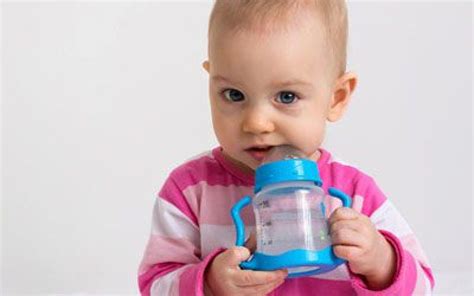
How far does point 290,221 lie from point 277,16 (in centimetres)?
27

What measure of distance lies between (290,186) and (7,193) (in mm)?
1258

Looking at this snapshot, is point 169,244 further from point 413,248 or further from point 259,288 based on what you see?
point 413,248

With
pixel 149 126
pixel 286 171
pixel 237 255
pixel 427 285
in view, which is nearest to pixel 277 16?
pixel 286 171

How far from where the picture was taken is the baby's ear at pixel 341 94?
120cm

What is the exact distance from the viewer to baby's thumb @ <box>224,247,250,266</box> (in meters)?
1.01

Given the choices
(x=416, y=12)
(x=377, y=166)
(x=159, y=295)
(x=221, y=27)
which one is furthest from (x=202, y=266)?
(x=416, y=12)

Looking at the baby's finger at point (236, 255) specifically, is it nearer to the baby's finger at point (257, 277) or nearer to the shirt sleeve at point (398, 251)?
the baby's finger at point (257, 277)

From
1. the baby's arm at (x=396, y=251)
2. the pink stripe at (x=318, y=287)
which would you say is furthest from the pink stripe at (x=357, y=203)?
the pink stripe at (x=318, y=287)

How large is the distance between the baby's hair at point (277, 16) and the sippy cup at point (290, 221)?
0.60ft

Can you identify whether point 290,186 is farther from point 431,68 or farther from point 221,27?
point 431,68

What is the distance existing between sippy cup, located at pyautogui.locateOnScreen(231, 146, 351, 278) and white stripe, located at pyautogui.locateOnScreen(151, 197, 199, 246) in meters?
0.18

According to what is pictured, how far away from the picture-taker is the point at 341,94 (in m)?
1.22

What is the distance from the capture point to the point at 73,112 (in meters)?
2.10

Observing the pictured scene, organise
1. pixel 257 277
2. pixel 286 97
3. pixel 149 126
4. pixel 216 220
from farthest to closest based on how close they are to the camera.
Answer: pixel 149 126 → pixel 216 220 → pixel 286 97 → pixel 257 277
